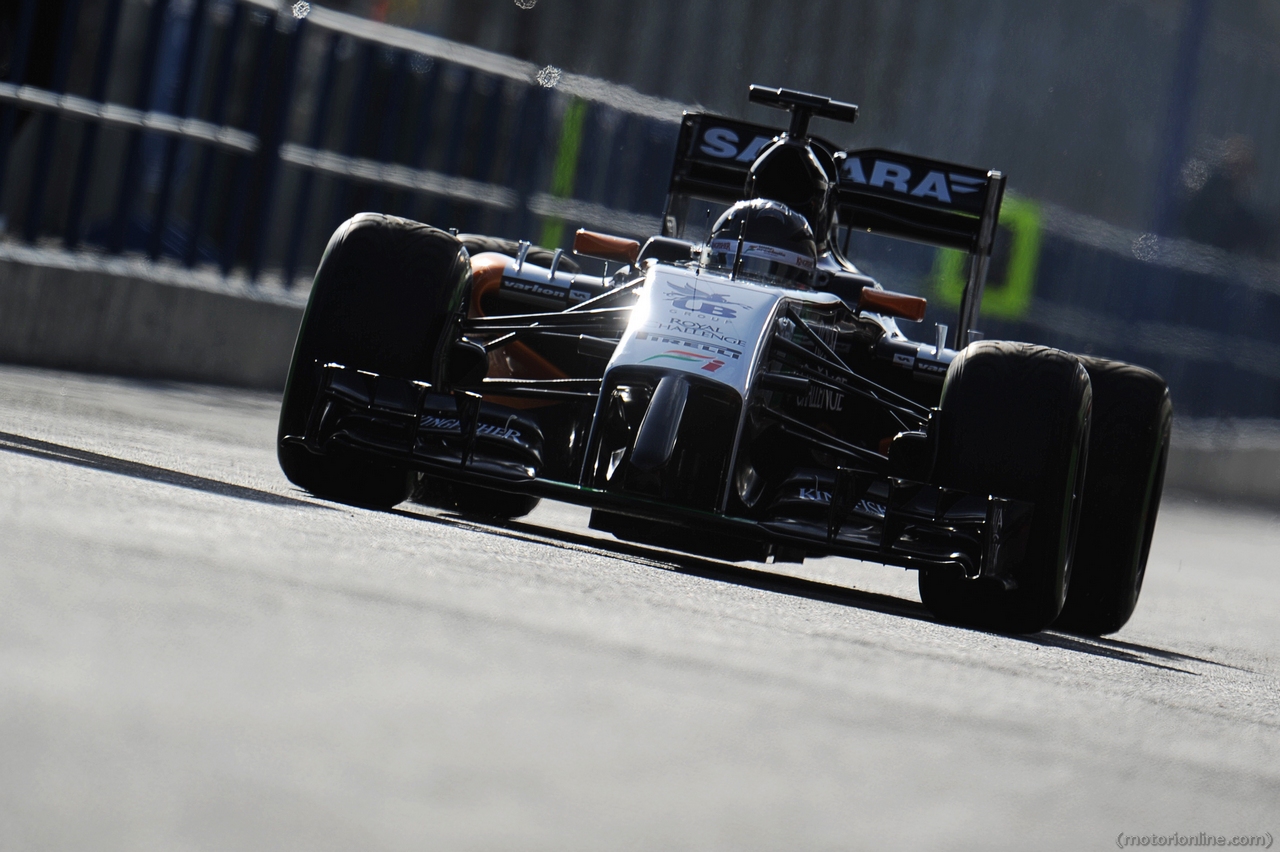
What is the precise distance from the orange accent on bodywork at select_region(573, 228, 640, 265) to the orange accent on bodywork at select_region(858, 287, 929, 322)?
89 cm

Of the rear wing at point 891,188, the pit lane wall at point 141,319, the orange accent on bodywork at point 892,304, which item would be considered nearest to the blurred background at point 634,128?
the pit lane wall at point 141,319

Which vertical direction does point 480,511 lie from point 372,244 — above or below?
below

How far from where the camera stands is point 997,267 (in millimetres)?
21188

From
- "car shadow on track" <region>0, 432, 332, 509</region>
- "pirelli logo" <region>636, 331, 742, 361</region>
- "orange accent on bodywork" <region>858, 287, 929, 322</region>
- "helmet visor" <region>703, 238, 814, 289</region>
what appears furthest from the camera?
"helmet visor" <region>703, 238, 814, 289</region>

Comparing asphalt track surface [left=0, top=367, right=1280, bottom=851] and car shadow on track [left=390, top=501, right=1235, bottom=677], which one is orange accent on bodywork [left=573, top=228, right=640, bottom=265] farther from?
asphalt track surface [left=0, top=367, right=1280, bottom=851]

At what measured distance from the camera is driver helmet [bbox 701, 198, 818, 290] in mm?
7285

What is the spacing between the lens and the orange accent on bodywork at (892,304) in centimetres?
717

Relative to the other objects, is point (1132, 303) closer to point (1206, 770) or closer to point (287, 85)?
point (287, 85)

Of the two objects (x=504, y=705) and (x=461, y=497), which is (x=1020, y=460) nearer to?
(x=461, y=497)

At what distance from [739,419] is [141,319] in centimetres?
753

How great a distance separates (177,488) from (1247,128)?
1018 inches

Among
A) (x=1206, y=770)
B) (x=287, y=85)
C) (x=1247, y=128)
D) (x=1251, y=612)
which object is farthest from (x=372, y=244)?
(x=1247, y=128)

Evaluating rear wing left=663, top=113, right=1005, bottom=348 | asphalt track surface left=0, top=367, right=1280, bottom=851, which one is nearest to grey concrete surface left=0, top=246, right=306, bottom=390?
rear wing left=663, top=113, right=1005, bottom=348

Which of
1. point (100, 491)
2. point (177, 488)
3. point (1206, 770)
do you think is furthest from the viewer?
point (177, 488)
